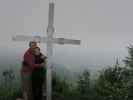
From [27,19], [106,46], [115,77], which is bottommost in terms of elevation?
[115,77]

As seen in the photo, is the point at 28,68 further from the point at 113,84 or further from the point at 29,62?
the point at 113,84

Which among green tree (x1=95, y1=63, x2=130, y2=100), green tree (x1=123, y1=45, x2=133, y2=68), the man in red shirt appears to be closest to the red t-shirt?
the man in red shirt

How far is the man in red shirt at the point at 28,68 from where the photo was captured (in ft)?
9.01

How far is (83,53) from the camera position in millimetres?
3006

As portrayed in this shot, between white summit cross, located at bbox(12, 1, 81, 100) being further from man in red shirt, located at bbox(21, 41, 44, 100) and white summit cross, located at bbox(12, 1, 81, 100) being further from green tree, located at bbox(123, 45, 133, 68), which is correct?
green tree, located at bbox(123, 45, 133, 68)

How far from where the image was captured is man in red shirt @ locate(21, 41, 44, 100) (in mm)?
2746

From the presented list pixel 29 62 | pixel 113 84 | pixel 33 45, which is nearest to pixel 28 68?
pixel 29 62

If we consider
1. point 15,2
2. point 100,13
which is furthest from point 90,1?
point 15,2

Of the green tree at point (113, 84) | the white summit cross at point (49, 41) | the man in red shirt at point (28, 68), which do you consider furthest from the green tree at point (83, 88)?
the man in red shirt at point (28, 68)

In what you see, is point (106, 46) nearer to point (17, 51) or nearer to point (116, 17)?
point (116, 17)

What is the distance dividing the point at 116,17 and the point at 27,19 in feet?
2.29

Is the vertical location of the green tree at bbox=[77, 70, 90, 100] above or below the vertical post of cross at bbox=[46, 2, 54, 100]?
below

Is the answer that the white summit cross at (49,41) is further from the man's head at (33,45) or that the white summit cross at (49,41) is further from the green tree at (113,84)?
the green tree at (113,84)

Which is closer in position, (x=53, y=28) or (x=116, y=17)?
(x=53, y=28)
